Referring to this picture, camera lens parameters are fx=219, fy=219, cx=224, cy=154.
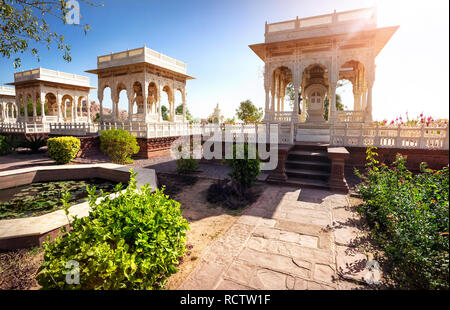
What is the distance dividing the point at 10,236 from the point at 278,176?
6289 millimetres

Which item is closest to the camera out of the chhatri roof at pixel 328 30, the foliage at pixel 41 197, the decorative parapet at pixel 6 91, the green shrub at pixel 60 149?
the foliage at pixel 41 197

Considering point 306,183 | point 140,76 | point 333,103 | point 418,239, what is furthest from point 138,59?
point 418,239

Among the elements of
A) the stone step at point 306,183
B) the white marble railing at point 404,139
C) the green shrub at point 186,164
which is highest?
the white marble railing at point 404,139

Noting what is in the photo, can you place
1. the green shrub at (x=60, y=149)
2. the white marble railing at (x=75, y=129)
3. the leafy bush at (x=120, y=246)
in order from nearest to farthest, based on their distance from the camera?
the leafy bush at (x=120, y=246)
the green shrub at (x=60, y=149)
the white marble railing at (x=75, y=129)

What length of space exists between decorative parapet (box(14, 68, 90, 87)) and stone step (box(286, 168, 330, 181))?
2647 centimetres

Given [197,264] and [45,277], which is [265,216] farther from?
[45,277]

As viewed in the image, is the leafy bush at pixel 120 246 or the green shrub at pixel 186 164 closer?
the leafy bush at pixel 120 246

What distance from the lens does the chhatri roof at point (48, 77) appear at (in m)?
22.2

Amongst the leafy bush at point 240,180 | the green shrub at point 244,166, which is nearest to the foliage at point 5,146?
the leafy bush at point 240,180

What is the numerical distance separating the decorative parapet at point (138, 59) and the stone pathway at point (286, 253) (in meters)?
15.9

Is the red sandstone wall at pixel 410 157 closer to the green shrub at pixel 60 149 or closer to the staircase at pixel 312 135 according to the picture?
the staircase at pixel 312 135

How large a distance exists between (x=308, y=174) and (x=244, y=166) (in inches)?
102

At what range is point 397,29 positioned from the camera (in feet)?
32.3
